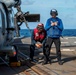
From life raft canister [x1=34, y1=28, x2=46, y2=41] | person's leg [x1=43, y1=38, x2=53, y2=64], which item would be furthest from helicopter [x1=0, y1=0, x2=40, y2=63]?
person's leg [x1=43, y1=38, x2=53, y2=64]

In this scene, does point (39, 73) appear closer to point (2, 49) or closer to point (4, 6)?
point (2, 49)

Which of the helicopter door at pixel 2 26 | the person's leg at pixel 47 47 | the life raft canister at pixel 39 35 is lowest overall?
the person's leg at pixel 47 47

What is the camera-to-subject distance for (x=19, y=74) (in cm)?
1155

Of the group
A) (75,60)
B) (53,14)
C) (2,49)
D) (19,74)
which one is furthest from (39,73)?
(75,60)

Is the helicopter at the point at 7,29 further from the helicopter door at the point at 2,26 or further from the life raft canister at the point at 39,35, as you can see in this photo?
the life raft canister at the point at 39,35

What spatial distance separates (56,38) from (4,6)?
2.20 metres

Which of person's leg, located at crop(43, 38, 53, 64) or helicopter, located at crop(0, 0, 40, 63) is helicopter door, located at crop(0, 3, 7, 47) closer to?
helicopter, located at crop(0, 0, 40, 63)

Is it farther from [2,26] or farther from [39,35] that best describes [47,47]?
[2,26]

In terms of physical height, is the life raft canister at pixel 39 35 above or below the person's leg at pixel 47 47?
above

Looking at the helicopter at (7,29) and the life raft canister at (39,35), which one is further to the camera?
the life raft canister at (39,35)

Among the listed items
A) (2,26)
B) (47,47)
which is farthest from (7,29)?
(47,47)

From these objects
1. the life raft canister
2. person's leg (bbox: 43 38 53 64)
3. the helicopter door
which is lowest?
person's leg (bbox: 43 38 53 64)

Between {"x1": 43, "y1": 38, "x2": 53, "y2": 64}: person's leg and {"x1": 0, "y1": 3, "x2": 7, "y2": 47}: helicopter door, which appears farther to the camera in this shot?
{"x1": 43, "y1": 38, "x2": 53, "y2": 64}: person's leg

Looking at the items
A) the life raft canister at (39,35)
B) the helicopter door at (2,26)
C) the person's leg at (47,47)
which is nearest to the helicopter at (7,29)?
the helicopter door at (2,26)
